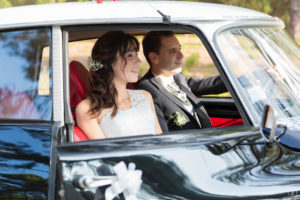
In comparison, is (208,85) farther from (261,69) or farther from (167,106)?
(261,69)

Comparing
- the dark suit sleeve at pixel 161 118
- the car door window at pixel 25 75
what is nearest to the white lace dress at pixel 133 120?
the dark suit sleeve at pixel 161 118

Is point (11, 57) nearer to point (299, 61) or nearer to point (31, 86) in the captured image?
point (31, 86)

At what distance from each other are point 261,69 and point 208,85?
1534mm

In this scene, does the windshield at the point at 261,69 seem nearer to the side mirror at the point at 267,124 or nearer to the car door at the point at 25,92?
the side mirror at the point at 267,124

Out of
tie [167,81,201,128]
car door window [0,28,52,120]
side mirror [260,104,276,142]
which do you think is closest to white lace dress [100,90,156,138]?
tie [167,81,201,128]

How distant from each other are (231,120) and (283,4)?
13.1 metres

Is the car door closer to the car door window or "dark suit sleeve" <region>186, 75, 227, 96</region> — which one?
the car door window

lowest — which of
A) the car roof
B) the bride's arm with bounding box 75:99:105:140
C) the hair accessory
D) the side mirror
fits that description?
the side mirror

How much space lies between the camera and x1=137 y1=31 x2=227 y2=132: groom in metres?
3.62

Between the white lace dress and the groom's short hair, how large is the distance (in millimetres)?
412

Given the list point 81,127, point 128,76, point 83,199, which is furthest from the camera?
point 128,76

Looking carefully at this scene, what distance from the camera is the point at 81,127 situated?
3.00m

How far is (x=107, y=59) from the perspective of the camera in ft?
10.8

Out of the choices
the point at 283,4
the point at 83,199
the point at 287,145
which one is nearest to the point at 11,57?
the point at 83,199
